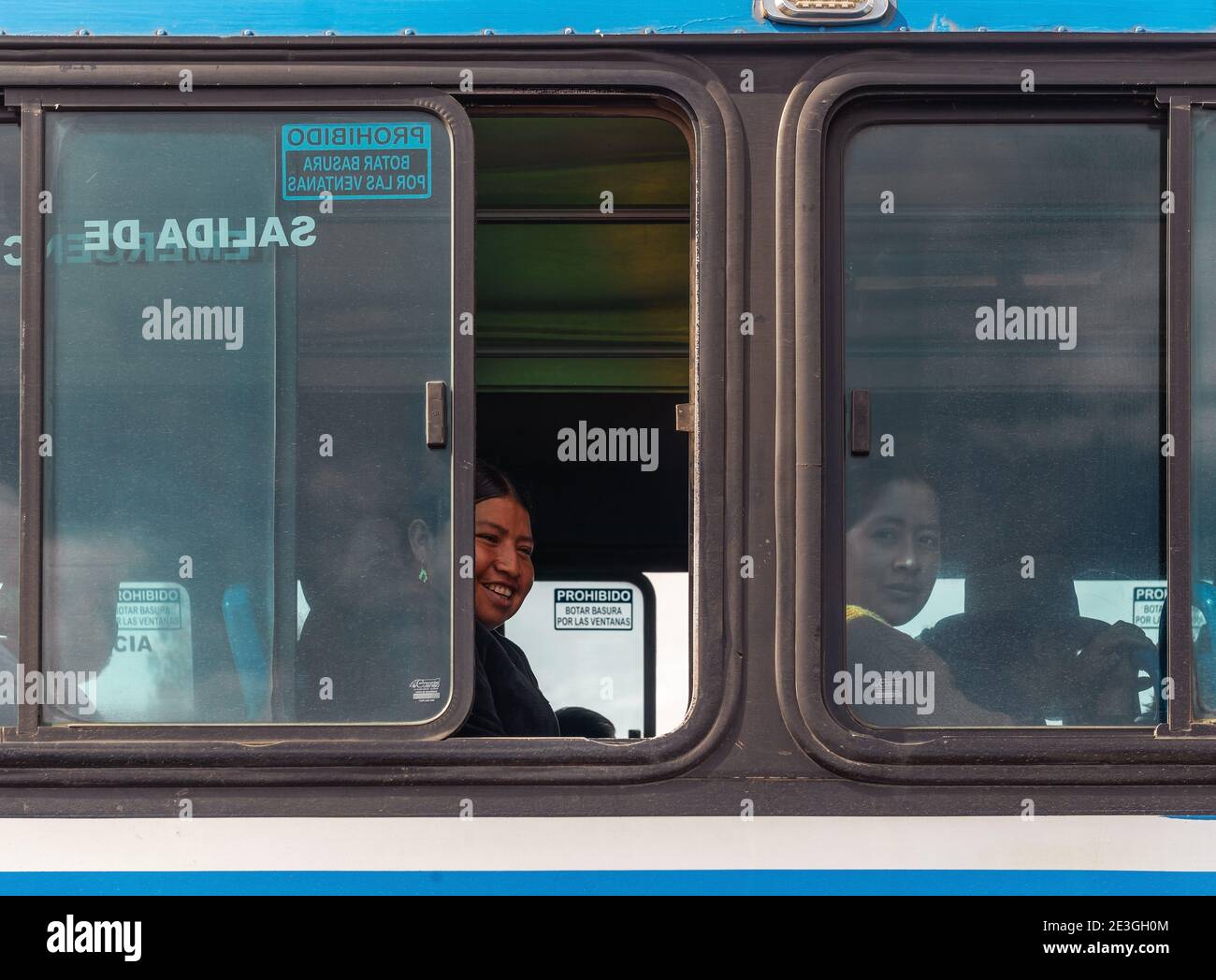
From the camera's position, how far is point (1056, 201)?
196 cm

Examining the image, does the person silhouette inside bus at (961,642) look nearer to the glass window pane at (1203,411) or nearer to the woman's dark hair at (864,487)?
the woman's dark hair at (864,487)

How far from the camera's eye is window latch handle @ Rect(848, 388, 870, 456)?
1932 millimetres

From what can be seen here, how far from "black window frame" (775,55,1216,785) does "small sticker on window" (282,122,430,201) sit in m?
0.59

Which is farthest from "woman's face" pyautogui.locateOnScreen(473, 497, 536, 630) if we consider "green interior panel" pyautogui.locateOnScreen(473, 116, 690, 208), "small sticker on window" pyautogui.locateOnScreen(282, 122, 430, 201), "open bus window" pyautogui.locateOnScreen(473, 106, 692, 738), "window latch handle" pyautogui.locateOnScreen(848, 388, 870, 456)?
"window latch handle" pyautogui.locateOnScreen(848, 388, 870, 456)

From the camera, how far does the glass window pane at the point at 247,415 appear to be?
1.94 meters

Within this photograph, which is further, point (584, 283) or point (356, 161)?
point (584, 283)

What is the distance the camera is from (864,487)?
194 cm

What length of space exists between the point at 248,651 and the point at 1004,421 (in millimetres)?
1286

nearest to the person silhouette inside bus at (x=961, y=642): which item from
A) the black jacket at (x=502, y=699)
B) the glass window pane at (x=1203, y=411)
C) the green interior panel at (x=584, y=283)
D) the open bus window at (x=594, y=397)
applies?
the glass window pane at (x=1203, y=411)

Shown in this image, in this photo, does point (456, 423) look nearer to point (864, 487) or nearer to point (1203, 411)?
point (864, 487)

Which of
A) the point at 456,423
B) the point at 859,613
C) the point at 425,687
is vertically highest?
the point at 456,423

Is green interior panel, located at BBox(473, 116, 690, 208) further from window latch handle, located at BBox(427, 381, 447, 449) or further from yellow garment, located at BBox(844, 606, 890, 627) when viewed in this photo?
yellow garment, located at BBox(844, 606, 890, 627)

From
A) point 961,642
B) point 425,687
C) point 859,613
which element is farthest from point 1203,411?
point 425,687
